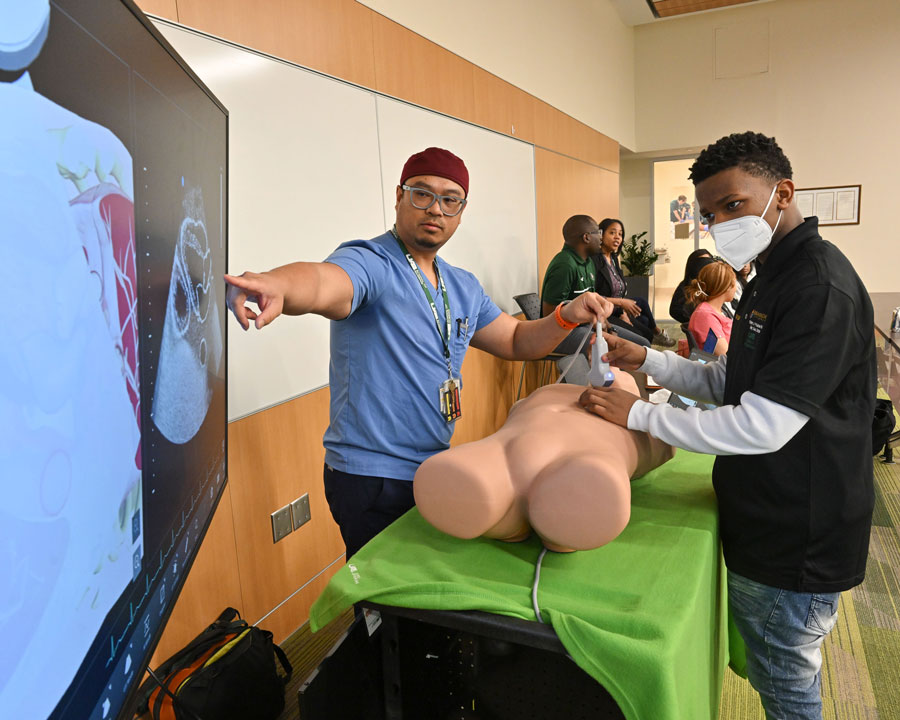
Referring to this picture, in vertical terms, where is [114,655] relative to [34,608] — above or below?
below

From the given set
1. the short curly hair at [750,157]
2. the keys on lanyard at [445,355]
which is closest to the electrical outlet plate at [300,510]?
the keys on lanyard at [445,355]

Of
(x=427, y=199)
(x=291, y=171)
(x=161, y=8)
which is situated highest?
(x=161, y=8)

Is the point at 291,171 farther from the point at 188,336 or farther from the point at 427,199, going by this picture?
the point at 188,336

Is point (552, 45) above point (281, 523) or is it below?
above

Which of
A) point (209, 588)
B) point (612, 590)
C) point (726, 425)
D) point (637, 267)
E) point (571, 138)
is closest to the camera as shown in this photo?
point (612, 590)

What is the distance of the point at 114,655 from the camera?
0.60 meters

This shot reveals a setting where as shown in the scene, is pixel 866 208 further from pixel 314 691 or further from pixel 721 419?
pixel 314 691

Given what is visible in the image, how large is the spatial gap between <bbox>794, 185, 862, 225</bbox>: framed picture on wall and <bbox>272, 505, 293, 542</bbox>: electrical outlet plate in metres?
7.51

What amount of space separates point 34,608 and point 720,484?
1.31 metres

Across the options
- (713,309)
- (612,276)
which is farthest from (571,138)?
(713,309)

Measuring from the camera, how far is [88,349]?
509 mm

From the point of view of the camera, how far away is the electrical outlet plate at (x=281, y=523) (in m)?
2.30

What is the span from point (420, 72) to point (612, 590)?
9.59 feet

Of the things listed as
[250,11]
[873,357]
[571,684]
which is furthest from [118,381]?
[250,11]
